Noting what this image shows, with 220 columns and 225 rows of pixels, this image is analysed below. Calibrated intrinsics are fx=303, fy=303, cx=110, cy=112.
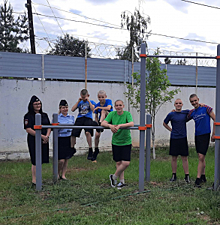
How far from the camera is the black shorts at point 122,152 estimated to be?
5.55 m

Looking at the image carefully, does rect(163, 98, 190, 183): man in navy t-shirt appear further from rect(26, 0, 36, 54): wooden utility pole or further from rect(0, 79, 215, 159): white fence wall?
rect(26, 0, 36, 54): wooden utility pole

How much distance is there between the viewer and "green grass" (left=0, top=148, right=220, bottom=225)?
396 centimetres

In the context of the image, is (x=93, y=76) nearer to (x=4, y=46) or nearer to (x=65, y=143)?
(x=65, y=143)

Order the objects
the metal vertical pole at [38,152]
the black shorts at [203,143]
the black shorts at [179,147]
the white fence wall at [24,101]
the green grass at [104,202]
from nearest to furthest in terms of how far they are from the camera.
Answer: the green grass at [104,202]
the metal vertical pole at [38,152]
the black shorts at [203,143]
the black shorts at [179,147]
the white fence wall at [24,101]

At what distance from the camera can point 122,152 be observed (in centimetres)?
559

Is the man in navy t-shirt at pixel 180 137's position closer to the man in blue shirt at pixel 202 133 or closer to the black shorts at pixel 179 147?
the black shorts at pixel 179 147

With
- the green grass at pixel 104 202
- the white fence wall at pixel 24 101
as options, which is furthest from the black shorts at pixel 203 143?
the white fence wall at pixel 24 101

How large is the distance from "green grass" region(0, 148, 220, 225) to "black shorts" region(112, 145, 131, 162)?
→ 557 millimetres

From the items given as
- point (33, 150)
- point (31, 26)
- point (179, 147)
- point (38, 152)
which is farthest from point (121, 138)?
point (31, 26)

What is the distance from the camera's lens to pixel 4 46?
22.6m

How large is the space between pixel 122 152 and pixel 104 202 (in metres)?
1.13

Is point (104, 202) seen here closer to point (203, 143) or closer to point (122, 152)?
point (122, 152)

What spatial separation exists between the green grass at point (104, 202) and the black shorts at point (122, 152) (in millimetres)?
557

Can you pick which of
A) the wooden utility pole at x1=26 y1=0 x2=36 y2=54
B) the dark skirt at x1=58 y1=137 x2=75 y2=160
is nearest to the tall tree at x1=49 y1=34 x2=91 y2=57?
the wooden utility pole at x1=26 y1=0 x2=36 y2=54
